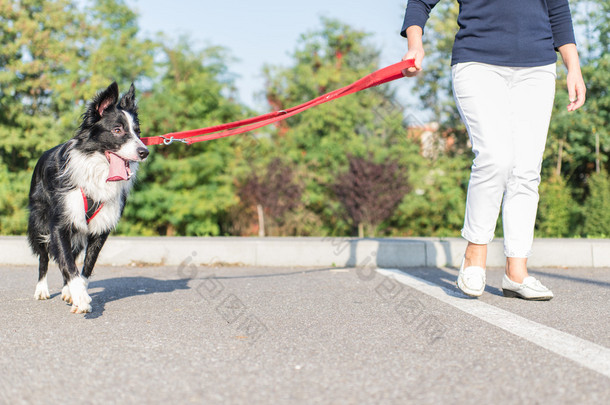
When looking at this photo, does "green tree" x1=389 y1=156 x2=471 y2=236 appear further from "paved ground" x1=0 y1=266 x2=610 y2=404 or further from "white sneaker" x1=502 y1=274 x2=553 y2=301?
"white sneaker" x1=502 y1=274 x2=553 y2=301

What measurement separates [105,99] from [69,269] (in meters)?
1.16

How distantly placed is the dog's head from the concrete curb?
2.61 meters

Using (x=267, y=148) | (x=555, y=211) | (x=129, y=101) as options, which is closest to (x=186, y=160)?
(x=267, y=148)

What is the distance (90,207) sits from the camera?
141 inches

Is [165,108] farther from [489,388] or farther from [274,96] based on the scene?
[489,388]

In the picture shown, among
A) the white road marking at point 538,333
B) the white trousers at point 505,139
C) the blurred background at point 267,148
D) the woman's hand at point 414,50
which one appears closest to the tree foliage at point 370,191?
the blurred background at point 267,148

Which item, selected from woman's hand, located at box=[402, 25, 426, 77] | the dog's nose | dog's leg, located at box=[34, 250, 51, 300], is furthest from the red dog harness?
woman's hand, located at box=[402, 25, 426, 77]

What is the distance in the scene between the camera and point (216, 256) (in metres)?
6.25

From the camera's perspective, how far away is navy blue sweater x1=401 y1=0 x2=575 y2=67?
349cm

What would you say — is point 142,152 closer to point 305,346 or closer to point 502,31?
point 305,346

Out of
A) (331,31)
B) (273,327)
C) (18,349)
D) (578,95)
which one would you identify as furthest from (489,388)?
(331,31)

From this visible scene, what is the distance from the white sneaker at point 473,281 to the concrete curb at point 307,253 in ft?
8.41

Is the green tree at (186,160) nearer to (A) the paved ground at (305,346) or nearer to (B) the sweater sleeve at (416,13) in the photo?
(A) the paved ground at (305,346)

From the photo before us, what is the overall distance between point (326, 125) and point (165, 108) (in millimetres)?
4380
